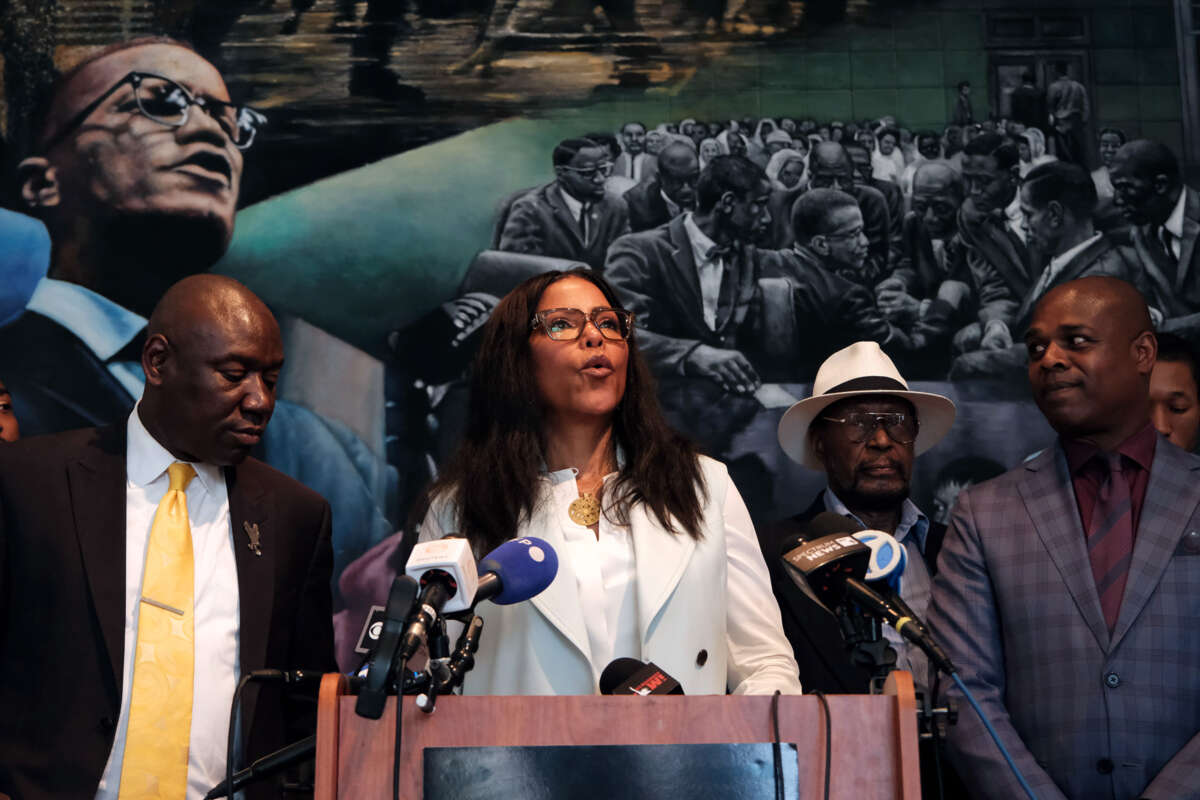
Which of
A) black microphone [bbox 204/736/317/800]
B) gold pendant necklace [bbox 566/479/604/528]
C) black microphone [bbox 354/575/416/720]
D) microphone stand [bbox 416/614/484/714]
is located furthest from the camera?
gold pendant necklace [bbox 566/479/604/528]

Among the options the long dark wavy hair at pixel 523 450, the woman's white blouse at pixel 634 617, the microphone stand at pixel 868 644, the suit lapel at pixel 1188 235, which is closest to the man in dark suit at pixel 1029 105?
the suit lapel at pixel 1188 235

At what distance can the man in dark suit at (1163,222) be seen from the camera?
5402 millimetres

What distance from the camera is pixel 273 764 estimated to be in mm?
2338

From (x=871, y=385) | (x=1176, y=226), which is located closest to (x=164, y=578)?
(x=871, y=385)

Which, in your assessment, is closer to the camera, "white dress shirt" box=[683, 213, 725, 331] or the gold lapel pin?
the gold lapel pin

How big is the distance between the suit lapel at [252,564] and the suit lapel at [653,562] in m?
0.91

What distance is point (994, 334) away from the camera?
17.6 ft

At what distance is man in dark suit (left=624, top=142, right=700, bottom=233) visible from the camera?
17.7 ft

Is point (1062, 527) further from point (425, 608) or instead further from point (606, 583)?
point (425, 608)

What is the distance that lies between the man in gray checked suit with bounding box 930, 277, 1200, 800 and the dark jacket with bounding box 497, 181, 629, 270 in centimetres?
193

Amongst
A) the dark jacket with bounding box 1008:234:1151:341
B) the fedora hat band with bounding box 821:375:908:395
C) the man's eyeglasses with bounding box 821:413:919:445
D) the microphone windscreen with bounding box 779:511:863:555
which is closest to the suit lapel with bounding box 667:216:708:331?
the fedora hat band with bounding box 821:375:908:395

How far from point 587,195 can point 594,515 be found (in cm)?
233

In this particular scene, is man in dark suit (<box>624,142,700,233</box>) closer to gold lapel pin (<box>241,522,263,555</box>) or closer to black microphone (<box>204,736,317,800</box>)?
gold lapel pin (<box>241,522,263,555</box>)

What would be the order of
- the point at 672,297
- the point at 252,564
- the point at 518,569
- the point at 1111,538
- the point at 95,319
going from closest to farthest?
1. the point at 518,569
2. the point at 252,564
3. the point at 1111,538
4. the point at 95,319
5. the point at 672,297
